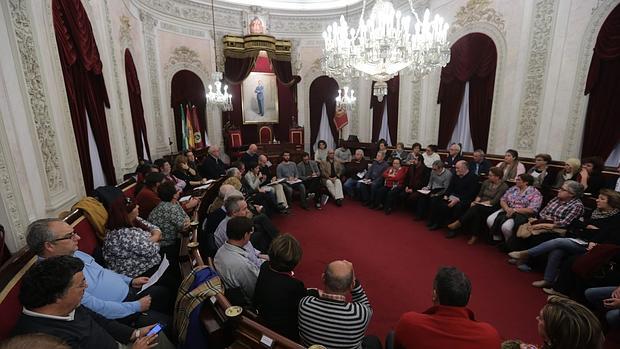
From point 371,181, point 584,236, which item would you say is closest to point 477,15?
point 371,181

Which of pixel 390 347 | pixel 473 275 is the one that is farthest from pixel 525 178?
pixel 390 347

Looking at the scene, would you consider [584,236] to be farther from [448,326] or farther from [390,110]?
[390,110]

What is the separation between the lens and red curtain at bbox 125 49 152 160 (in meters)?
5.29

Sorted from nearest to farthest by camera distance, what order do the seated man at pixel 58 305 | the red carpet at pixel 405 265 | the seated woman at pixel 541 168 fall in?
the seated man at pixel 58 305 → the red carpet at pixel 405 265 → the seated woman at pixel 541 168

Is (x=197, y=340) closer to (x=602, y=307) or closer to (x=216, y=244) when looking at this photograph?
(x=216, y=244)

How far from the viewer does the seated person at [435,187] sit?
485cm

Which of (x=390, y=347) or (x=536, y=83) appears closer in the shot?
(x=390, y=347)

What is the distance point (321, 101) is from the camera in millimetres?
9523

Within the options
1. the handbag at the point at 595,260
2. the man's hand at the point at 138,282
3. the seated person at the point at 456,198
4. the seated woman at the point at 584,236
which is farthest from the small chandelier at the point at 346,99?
the man's hand at the point at 138,282

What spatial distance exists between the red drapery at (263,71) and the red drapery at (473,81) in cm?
474

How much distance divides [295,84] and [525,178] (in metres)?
7.15

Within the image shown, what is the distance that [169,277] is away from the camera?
7.83 feet

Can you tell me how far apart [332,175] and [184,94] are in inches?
193

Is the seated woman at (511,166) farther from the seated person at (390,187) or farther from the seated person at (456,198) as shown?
the seated person at (390,187)
